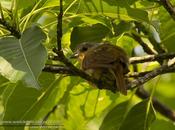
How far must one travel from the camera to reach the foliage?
285cm

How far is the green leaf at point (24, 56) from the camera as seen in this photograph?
2.54 metres

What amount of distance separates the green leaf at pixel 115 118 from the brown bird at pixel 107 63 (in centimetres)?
51

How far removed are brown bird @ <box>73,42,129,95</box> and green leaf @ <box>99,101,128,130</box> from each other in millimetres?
509

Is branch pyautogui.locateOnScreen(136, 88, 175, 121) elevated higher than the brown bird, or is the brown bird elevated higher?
the brown bird

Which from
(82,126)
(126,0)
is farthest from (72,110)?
(126,0)

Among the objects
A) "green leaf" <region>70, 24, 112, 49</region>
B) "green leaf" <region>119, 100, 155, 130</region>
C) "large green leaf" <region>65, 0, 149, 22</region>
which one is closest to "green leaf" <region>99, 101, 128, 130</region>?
"green leaf" <region>119, 100, 155, 130</region>

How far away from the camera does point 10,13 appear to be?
9.66 feet

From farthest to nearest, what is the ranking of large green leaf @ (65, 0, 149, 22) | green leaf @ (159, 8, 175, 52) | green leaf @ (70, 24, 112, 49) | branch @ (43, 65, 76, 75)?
1. green leaf @ (159, 8, 175, 52)
2. green leaf @ (70, 24, 112, 49)
3. large green leaf @ (65, 0, 149, 22)
4. branch @ (43, 65, 76, 75)

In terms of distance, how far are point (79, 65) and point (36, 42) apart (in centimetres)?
130

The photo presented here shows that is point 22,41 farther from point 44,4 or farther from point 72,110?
point 72,110

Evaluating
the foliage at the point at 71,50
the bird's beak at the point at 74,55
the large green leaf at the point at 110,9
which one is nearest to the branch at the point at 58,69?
the foliage at the point at 71,50

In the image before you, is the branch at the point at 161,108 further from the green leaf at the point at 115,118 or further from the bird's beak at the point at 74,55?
the bird's beak at the point at 74,55

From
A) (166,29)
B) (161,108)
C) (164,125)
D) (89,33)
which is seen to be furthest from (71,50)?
(161,108)

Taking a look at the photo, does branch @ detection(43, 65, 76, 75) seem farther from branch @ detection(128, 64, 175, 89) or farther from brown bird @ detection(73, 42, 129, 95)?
branch @ detection(128, 64, 175, 89)
